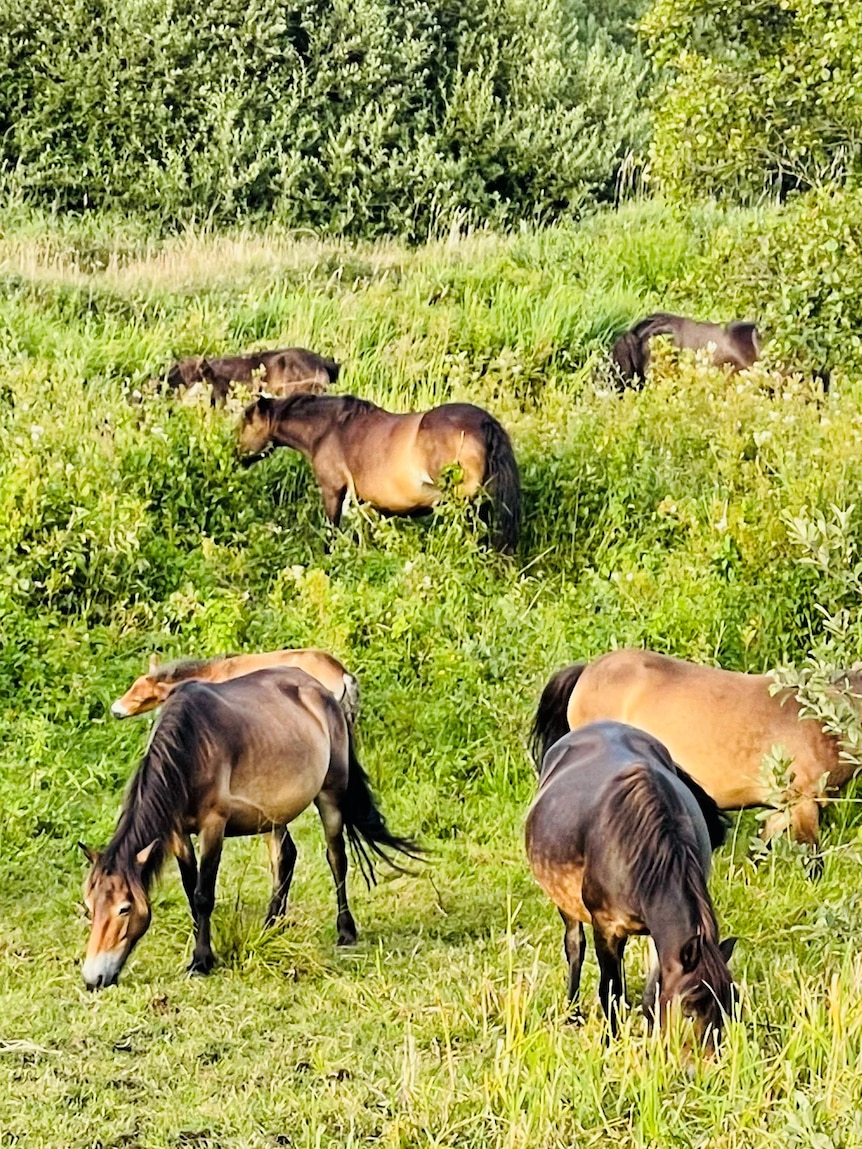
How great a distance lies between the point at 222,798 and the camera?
5496mm

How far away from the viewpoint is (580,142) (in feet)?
78.2

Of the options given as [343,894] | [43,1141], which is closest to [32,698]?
[343,894]

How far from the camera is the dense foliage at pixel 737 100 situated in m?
8.76

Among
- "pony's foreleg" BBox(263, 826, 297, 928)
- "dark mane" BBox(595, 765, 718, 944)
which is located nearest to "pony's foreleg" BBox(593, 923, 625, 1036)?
"dark mane" BBox(595, 765, 718, 944)

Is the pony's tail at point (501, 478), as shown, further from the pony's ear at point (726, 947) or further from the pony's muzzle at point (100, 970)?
the pony's ear at point (726, 947)

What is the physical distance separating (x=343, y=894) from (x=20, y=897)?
4.87ft

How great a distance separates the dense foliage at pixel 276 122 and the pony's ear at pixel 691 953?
58.7ft

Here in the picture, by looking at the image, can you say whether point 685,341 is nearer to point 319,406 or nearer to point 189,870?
point 319,406

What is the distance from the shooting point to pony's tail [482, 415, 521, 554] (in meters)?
9.40

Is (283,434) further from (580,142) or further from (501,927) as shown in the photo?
(580,142)

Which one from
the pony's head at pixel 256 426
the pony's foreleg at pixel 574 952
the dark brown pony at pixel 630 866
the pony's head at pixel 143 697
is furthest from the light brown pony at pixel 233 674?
the pony's head at pixel 256 426

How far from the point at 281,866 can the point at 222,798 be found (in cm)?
58

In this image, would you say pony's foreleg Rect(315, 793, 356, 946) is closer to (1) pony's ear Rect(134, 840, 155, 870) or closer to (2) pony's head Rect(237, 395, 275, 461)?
(1) pony's ear Rect(134, 840, 155, 870)

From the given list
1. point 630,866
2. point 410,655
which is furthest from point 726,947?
point 410,655
